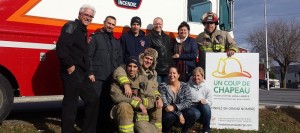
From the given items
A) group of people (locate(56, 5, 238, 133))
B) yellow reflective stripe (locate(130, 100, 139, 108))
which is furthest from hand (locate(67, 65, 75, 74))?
yellow reflective stripe (locate(130, 100, 139, 108))

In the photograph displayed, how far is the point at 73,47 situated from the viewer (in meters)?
5.04

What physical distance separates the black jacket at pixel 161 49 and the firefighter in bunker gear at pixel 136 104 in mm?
809

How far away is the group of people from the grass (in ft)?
2.88

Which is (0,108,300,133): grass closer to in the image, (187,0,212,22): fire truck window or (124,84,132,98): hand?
(124,84,132,98): hand

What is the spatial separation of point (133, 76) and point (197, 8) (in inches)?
116

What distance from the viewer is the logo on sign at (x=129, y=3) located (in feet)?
21.9

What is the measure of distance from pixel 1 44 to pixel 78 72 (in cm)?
136

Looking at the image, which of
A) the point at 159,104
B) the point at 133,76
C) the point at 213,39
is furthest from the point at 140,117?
the point at 213,39

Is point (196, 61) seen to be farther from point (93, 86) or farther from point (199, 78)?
point (93, 86)

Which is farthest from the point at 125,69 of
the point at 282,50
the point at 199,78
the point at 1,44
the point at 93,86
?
the point at 282,50

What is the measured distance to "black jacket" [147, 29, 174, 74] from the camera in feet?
21.3

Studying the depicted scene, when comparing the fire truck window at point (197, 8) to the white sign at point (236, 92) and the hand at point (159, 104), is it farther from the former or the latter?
the hand at point (159, 104)

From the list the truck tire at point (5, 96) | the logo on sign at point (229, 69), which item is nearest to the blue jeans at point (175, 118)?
the logo on sign at point (229, 69)

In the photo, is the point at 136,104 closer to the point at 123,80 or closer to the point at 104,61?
the point at 123,80
